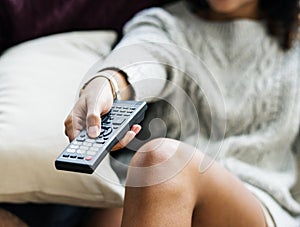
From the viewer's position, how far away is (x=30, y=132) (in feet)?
2.53

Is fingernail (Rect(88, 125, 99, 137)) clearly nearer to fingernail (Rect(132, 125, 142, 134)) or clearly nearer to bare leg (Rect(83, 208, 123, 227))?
fingernail (Rect(132, 125, 142, 134))

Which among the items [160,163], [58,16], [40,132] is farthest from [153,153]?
[58,16]

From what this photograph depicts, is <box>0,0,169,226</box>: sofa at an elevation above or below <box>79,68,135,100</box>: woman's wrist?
below

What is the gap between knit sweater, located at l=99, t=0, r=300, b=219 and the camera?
81 centimetres

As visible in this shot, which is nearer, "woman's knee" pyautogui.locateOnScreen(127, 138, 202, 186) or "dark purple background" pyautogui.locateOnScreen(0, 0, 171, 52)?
"woman's knee" pyautogui.locateOnScreen(127, 138, 202, 186)

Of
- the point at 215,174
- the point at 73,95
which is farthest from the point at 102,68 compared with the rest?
the point at 215,174

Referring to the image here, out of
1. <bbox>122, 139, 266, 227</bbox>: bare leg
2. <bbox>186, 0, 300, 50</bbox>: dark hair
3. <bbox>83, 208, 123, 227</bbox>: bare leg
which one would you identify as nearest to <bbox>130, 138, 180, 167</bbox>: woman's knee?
<bbox>122, 139, 266, 227</bbox>: bare leg

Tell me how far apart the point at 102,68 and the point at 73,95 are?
0.09m

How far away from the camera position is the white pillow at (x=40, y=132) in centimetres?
76

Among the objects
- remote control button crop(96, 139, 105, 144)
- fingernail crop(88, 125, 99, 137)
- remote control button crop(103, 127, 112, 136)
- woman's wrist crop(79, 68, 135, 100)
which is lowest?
woman's wrist crop(79, 68, 135, 100)

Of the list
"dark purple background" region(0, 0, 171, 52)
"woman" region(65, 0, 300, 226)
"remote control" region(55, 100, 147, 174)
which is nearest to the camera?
"remote control" region(55, 100, 147, 174)

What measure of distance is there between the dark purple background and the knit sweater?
0.17ft

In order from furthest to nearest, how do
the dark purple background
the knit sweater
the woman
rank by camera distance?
1. the dark purple background
2. the knit sweater
3. the woman

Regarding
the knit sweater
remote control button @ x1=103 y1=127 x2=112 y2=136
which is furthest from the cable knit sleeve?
remote control button @ x1=103 y1=127 x2=112 y2=136
